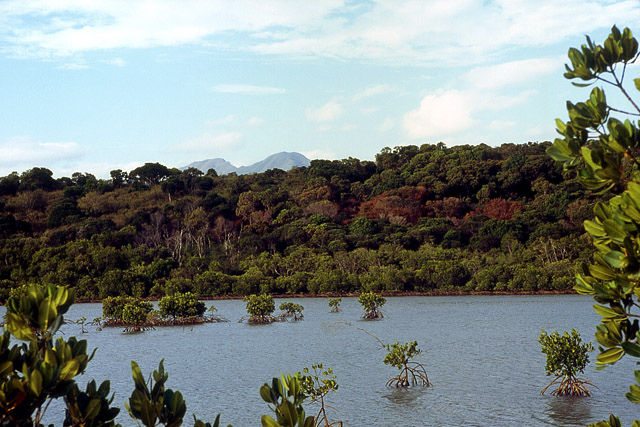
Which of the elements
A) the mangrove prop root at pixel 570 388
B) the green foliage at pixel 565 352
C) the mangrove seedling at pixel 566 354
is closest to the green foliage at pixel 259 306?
the mangrove prop root at pixel 570 388

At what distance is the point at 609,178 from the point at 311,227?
62.8 metres

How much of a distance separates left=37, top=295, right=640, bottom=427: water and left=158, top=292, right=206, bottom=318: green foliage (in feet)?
3.33

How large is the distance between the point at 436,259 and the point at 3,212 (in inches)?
1929

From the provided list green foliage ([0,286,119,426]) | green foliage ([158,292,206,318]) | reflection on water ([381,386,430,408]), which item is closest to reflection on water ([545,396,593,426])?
reflection on water ([381,386,430,408])

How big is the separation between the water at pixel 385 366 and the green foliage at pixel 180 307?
1015 mm

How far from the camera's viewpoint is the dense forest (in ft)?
183

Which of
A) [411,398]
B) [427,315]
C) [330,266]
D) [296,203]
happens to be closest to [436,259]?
[330,266]

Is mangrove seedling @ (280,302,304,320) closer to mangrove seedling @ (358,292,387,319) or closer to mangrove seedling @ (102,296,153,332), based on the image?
mangrove seedling @ (358,292,387,319)

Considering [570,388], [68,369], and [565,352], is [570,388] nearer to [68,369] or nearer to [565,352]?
[565,352]

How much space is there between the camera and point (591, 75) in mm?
3865

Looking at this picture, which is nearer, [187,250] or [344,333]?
[344,333]

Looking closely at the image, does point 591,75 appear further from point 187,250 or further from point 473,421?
point 187,250

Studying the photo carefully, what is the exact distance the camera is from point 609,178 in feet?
11.4

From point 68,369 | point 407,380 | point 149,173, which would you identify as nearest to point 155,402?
point 68,369
